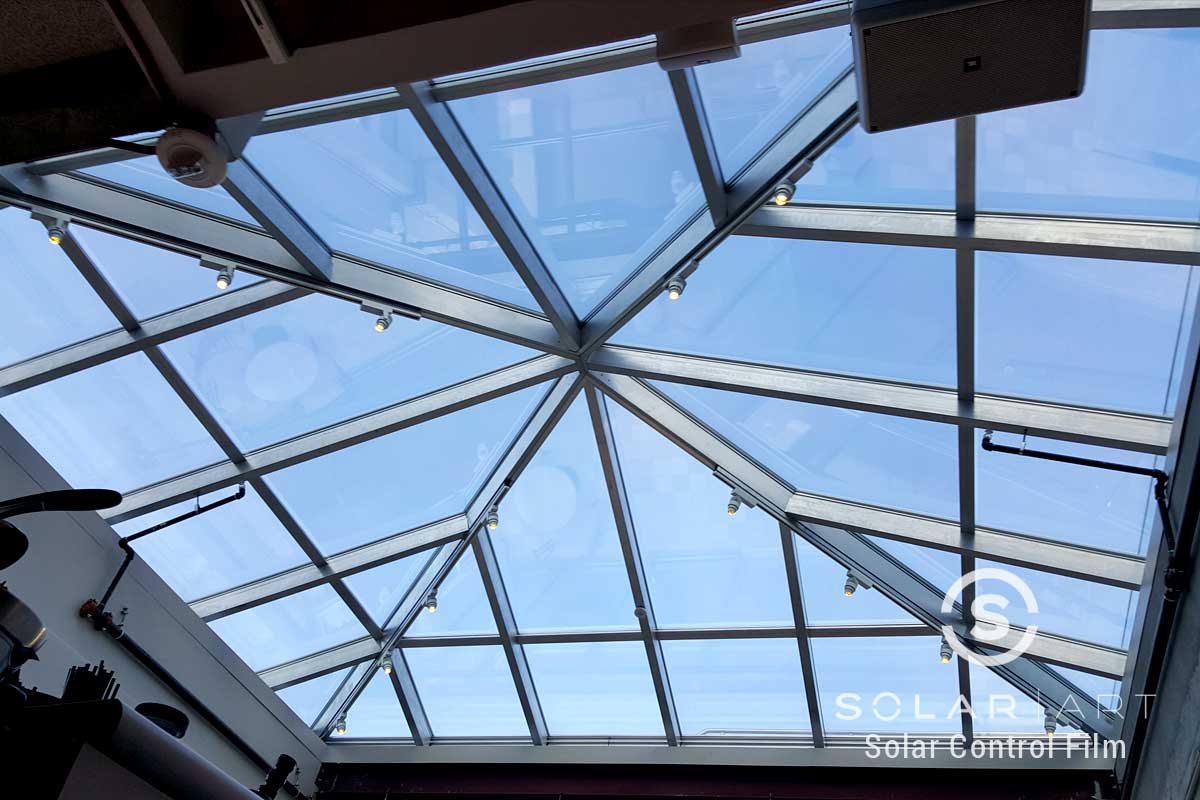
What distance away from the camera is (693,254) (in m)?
8.56

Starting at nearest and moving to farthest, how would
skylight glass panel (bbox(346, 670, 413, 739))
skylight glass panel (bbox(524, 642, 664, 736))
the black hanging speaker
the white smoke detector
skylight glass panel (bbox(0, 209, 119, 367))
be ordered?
the black hanging speaker < the white smoke detector < skylight glass panel (bbox(0, 209, 119, 367)) < skylight glass panel (bbox(524, 642, 664, 736)) < skylight glass panel (bbox(346, 670, 413, 739))

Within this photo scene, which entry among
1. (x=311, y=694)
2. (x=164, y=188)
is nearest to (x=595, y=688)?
(x=311, y=694)

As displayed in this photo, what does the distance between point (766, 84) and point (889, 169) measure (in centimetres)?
122

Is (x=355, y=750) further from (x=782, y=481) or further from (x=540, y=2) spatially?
(x=540, y=2)

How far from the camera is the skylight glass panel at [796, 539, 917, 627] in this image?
11.6 meters

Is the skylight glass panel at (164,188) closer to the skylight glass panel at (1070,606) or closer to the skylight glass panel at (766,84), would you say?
the skylight glass panel at (766,84)

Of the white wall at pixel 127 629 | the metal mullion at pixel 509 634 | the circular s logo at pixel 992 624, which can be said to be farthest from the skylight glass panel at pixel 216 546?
the circular s logo at pixel 992 624

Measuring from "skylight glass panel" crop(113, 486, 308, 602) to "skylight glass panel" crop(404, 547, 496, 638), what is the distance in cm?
201

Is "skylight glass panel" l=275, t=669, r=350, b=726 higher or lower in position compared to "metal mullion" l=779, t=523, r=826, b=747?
lower

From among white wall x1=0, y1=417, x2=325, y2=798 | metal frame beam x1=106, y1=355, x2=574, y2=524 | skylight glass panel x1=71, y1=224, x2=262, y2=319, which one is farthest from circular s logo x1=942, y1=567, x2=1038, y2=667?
white wall x1=0, y1=417, x2=325, y2=798

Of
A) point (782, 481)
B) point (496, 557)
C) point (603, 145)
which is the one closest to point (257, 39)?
point (603, 145)

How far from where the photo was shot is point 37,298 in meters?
9.20

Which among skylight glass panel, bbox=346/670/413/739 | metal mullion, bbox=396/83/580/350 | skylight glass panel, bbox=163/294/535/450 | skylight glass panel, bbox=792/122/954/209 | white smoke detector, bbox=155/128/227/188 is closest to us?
white smoke detector, bbox=155/128/227/188

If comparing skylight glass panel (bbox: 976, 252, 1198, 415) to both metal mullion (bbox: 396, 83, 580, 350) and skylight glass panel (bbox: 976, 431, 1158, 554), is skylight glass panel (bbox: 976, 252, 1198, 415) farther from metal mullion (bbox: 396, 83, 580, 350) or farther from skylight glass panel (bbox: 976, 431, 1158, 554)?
metal mullion (bbox: 396, 83, 580, 350)
